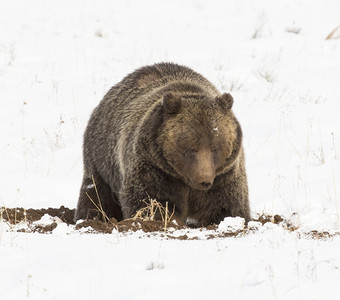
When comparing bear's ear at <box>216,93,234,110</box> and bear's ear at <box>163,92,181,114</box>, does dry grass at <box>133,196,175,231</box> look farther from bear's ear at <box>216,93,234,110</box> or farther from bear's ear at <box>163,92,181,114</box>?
bear's ear at <box>216,93,234,110</box>

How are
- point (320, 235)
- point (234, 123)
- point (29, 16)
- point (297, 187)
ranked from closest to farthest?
point (320, 235), point (234, 123), point (297, 187), point (29, 16)

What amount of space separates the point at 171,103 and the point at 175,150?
398 millimetres

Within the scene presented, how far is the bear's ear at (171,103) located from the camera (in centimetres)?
595

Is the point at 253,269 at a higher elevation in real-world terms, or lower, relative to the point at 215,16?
lower

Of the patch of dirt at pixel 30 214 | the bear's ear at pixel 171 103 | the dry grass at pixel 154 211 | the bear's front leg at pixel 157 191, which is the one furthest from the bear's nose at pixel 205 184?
the patch of dirt at pixel 30 214

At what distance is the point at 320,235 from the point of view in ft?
16.9

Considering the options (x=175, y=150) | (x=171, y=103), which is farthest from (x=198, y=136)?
(x=171, y=103)

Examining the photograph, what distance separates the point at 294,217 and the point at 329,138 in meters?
3.01

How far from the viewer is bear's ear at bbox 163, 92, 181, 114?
5.95 meters

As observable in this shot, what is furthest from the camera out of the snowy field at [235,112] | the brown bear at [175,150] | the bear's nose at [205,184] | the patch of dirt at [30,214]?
the patch of dirt at [30,214]

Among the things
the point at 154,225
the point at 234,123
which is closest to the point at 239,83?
the point at 234,123

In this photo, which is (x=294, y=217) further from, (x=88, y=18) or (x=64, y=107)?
(x=88, y=18)

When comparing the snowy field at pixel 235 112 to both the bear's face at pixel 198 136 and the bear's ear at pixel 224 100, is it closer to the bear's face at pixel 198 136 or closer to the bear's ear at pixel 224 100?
the bear's face at pixel 198 136

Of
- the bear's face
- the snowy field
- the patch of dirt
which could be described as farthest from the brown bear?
the snowy field
